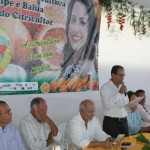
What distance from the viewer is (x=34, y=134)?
3.07 m

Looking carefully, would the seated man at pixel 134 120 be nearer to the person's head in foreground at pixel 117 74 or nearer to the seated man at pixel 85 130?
the person's head in foreground at pixel 117 74

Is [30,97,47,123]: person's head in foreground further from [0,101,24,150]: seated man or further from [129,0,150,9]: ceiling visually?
[129,0,150,9]: ceiling

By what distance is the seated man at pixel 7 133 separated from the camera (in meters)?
2.56

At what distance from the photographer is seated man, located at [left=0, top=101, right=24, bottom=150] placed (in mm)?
2559

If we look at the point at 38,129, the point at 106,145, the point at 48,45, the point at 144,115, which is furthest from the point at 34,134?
the point at 144,115

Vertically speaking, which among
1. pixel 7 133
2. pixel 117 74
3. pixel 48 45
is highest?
pixel 48 45

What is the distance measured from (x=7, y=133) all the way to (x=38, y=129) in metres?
0.51

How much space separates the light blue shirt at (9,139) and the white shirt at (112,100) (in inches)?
44.8

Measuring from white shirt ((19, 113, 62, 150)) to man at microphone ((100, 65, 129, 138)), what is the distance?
685 millimetres

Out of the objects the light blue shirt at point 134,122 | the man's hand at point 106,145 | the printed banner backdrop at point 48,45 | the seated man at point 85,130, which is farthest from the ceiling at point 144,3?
the man's hand at point 106,145

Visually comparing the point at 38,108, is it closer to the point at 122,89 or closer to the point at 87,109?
the point at 87,109

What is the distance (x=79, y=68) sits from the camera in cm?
447

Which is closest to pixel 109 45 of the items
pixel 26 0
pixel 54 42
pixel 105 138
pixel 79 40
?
pixel 79 40

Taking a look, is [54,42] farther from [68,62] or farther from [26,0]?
[26,0]
